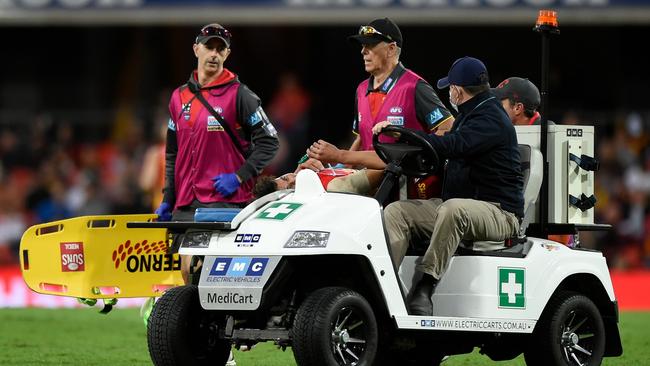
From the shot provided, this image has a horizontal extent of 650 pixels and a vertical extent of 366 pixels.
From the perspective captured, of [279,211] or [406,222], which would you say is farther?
[406,222]

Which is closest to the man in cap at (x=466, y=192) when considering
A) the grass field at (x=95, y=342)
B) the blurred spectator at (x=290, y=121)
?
the grass field at (x=95, y=342)

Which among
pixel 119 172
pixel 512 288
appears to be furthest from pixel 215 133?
pixel 119 172

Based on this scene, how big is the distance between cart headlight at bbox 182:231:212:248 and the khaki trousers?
1024 mm

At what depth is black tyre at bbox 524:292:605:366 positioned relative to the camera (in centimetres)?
897

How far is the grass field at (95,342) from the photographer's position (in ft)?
35.2

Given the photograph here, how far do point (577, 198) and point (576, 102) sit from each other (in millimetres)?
14850

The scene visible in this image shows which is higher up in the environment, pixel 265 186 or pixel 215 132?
pixel 215 132

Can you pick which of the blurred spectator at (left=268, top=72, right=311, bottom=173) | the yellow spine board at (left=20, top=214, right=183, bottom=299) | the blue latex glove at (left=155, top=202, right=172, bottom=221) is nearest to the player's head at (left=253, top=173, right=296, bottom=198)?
the blue latex glove at (left=155, top=202, right=172, bottom=221)

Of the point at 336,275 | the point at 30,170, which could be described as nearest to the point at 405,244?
the point at 336,275

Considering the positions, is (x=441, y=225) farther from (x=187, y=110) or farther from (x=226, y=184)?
(x=187, y=110)

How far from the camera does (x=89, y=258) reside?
10.0m

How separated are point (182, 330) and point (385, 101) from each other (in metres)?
2.07

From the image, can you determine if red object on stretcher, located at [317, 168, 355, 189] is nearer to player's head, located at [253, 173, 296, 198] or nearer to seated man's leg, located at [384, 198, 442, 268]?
player's head, located at [253, 173, 296, 198]

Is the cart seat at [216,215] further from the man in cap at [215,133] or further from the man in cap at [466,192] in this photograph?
the man in cap at [215,133]
